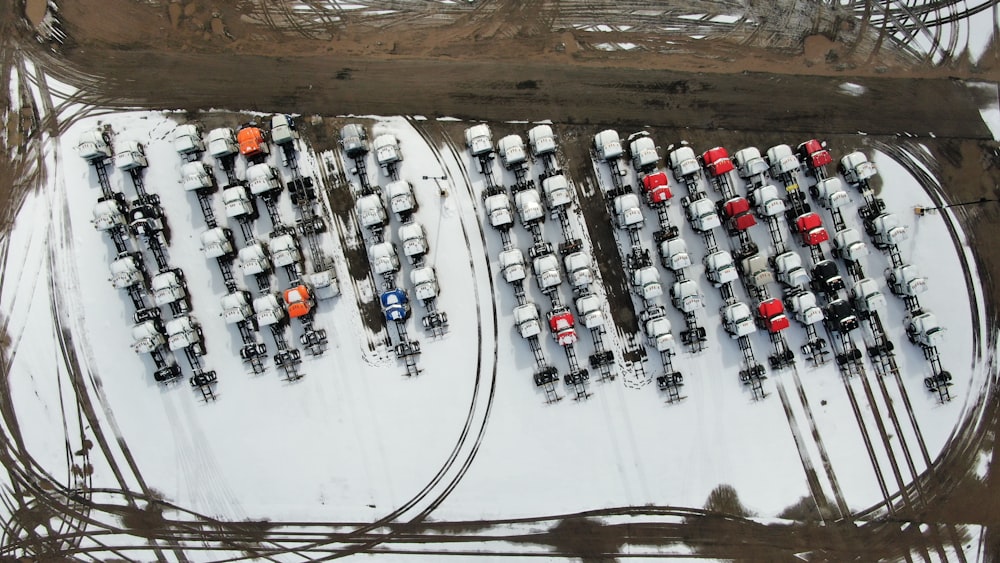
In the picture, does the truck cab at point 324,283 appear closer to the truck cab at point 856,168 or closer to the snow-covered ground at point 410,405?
the snow-covered ground at point 410,405

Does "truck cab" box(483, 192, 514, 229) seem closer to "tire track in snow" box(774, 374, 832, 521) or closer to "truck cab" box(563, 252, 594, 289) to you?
"truck cab" box(563, 252, 594, 289)

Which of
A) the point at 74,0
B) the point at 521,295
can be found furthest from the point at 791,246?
the point at 74,0

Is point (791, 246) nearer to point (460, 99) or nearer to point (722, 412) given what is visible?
point (722, 412)

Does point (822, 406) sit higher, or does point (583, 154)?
point (583, 154)

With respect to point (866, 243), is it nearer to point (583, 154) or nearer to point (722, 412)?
point (722, 412)

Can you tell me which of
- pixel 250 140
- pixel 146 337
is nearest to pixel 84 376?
pixel 146 337

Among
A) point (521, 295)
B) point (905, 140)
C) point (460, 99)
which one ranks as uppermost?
point (460, 99)

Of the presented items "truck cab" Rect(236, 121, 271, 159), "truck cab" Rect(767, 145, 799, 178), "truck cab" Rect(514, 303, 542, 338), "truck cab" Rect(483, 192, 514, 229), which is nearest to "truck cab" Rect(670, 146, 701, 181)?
"truck cab" Rect(767, 145, 799, 178)
